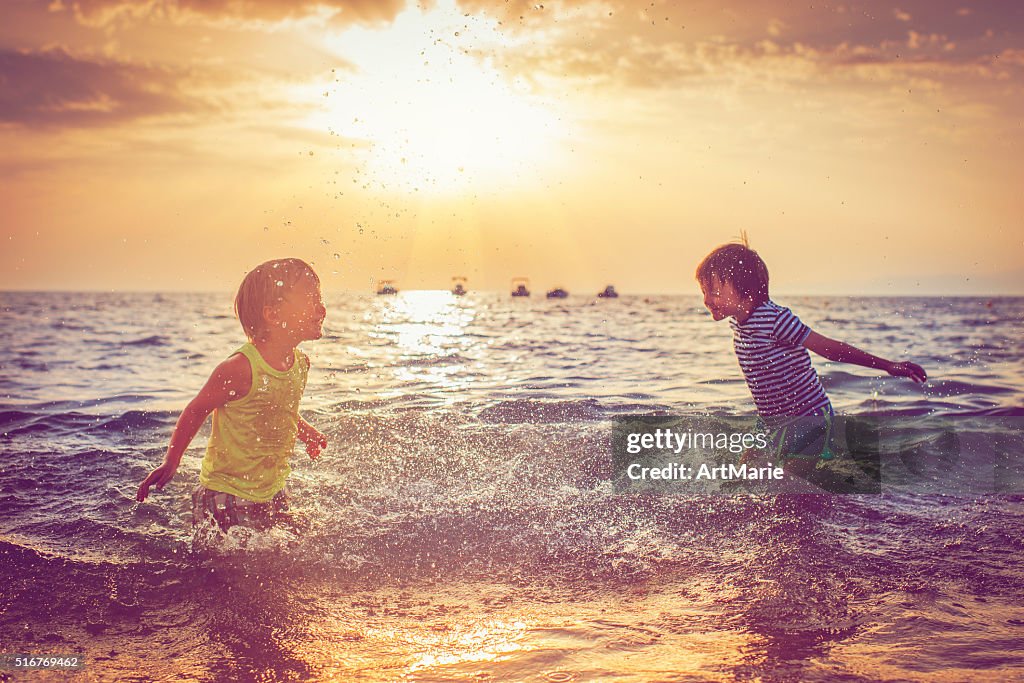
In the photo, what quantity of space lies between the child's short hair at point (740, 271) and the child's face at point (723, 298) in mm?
22

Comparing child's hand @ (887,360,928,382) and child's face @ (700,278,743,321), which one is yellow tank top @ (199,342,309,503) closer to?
child's face @ (700,278,743,321)

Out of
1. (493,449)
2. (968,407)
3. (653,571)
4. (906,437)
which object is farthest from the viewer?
(968,407)

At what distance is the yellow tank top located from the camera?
13.9 ft

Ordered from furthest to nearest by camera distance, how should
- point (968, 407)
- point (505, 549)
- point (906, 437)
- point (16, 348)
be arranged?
point (16, 348) → point (968, 407) → point (906, 437) → point (505, 549)

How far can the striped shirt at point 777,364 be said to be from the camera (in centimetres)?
536

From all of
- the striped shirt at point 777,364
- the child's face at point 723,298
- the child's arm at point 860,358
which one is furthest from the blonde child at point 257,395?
the child's arm at point 860,358

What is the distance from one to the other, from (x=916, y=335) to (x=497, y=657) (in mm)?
29985

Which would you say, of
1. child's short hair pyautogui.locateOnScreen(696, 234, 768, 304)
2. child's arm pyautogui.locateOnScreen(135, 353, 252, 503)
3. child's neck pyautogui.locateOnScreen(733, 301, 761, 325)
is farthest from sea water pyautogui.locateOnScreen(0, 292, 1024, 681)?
child's short hair pyautogui.locateOnScreen(696, 234, 768, 304)

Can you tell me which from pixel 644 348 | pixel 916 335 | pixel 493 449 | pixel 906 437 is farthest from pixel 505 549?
pixel 916 335

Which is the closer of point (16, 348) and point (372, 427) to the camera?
point (372, 427)

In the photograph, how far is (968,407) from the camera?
1066cm

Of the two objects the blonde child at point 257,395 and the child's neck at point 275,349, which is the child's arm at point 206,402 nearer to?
the blonde child at point 257,395

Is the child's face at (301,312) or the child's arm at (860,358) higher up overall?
the child's face at (301,312)

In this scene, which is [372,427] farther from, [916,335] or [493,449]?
[916,335]
